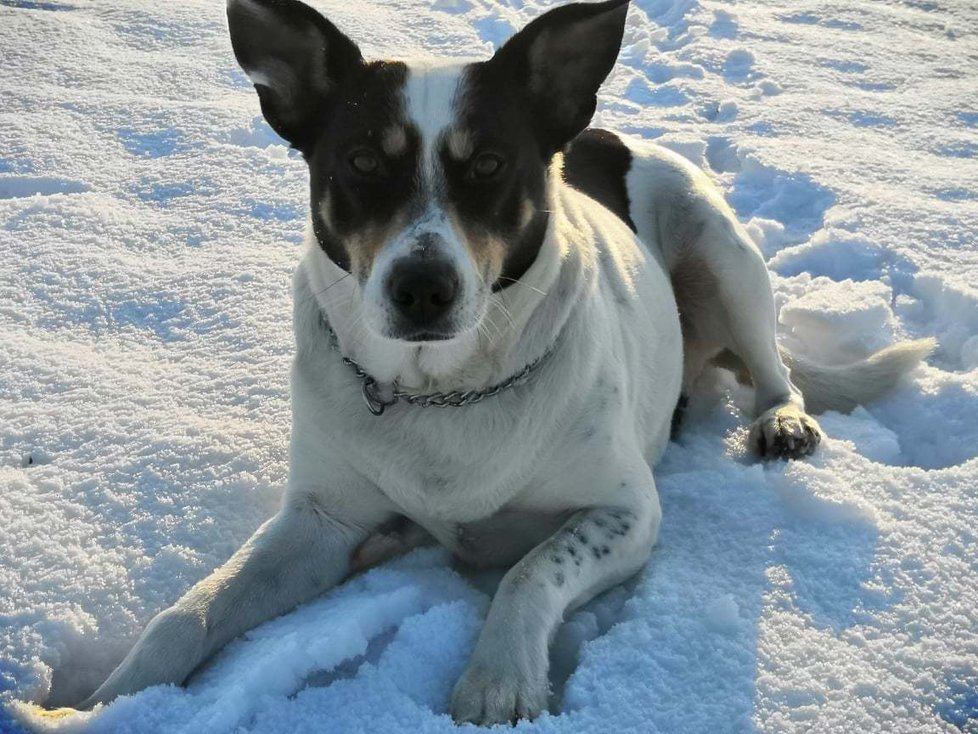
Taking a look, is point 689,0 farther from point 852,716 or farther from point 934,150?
point 852,716

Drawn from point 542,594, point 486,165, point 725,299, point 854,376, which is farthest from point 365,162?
point 854,376

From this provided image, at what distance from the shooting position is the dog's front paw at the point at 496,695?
238 cm

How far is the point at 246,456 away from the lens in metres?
3.61

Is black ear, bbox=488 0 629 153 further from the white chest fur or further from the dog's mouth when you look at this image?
the dog's mouth

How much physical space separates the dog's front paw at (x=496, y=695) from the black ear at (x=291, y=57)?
5.78 feet

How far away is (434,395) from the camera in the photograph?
3035mm

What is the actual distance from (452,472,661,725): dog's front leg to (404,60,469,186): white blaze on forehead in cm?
111

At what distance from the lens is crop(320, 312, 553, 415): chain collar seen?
3031 millimetres

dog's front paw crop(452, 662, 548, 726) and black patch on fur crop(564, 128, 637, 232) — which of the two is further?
black patch on fur crop(564, 128, 637, 232)

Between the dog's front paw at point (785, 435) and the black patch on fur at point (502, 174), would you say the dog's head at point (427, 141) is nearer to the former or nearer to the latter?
the black patch on fur at point (502, 174)

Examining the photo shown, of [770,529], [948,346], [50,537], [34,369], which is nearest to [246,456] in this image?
[50,537]

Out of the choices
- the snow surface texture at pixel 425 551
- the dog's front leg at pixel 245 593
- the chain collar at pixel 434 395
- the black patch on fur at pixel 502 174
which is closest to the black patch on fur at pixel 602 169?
the snow surface texture at pixel 425 551

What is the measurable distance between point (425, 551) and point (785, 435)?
4.89ft

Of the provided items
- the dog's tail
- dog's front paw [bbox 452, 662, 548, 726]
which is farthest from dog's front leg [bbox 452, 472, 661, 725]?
the dog's tail
